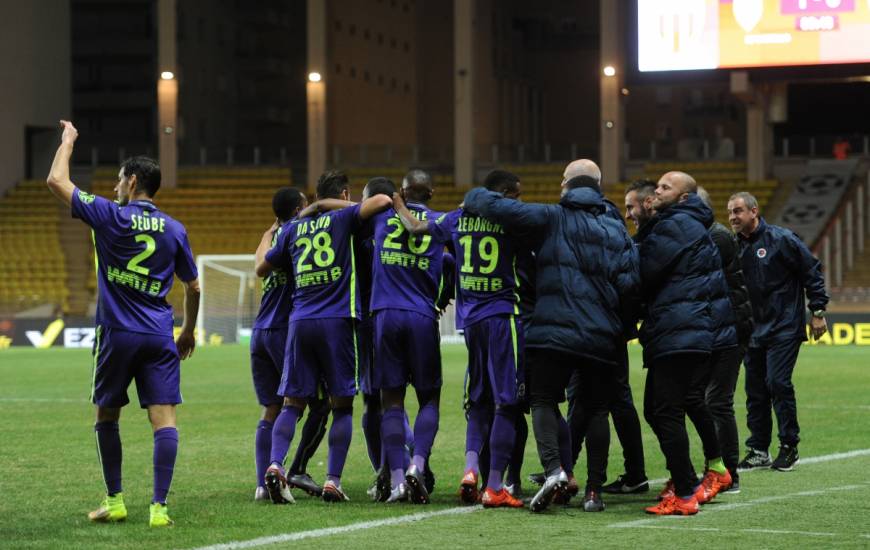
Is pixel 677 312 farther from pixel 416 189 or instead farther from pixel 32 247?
pixel 32 247

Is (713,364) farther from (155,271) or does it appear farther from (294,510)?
(155,271)

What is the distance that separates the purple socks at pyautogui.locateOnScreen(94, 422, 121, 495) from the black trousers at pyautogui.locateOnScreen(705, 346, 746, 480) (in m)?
4.46

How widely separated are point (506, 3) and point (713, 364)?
51.1 metres

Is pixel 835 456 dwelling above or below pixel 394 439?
below

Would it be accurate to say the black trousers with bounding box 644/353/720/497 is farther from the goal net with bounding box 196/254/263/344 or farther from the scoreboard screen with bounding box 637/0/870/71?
the goal net with bounding box 196/254/263/344

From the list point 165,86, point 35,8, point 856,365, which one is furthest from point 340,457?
point 35,8

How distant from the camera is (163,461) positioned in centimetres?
917

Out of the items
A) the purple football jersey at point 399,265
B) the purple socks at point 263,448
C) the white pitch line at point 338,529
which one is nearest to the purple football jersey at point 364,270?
the purple football jersey at point 399,265

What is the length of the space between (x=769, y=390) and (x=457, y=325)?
11.9 feet

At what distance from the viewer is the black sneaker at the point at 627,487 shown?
1087cm

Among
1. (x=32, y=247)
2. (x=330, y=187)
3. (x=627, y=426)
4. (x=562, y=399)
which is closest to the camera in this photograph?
(x=562, y=399)

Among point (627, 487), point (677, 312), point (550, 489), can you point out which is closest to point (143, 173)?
point (550, 489)

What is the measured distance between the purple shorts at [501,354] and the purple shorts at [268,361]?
1491mm

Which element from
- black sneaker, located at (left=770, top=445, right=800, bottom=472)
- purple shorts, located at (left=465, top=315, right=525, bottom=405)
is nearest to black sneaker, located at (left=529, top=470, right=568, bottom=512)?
purple shorts, located at (left=465, top=315, right=525, bottom=405)
